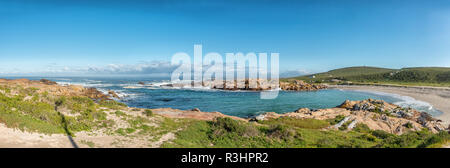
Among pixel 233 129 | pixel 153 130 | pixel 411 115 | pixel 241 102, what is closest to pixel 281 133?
pixel 233 129

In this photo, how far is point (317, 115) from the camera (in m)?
23.6

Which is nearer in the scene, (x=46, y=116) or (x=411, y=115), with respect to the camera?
(x=46, y=116)

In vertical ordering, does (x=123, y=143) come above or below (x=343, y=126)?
above

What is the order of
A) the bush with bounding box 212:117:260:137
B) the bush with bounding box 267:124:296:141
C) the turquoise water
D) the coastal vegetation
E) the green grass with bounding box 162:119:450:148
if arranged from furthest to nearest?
the turquoise water → the bush with bounding box 212:117:260:137 → the bush with bounding box 267:124:296:141 → the green grass with bounding box 162:119:450:148 → the coastal vegetation

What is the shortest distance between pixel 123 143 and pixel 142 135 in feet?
5.26

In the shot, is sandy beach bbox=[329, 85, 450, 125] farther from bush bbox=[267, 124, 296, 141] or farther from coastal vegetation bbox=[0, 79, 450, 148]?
bush bbox=[267, 124, 296, 141]

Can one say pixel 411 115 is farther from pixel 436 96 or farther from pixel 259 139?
pixel 436 96

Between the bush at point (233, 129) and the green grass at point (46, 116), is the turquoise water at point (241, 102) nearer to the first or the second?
the bush at point (233, 129)

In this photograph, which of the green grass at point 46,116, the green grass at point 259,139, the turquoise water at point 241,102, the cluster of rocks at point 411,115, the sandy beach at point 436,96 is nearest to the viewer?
the green grass at point 46,116

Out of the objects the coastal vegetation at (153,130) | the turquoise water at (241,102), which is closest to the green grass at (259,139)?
the coastal vegetation at (153,130)

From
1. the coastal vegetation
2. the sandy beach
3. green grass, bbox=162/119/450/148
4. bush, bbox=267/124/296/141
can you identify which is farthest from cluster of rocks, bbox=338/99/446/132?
bush, bbox=267/124/296/141
